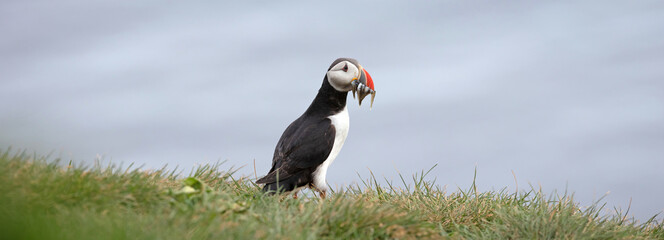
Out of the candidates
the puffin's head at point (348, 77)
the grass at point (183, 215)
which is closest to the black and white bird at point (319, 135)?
the puffin's head at point (348, 77)

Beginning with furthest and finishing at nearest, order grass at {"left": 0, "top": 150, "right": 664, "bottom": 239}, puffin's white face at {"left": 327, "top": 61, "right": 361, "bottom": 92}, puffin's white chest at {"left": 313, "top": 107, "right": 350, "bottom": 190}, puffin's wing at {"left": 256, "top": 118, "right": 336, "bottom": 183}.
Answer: puffin's white face at {"left": 327, "top": 61, "right": 361, "bottom": 92} → puffin's white chest at {"left": 313, "top": 107, "right": 350, "bottom": 190} → puffin's wing at {"left": 256, "top": 118, "right": 336, "bottom": 183} → grass at {"left": 0, "top": 150, "right": 664, "bottom": 239}

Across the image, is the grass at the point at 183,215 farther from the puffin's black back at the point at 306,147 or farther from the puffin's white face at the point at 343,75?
the puffin's white face at the point at 343,75

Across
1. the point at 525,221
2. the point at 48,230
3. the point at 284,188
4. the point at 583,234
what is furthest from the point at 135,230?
the point at 583,234

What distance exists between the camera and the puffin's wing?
26.0 ft

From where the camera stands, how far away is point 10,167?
18.5ft

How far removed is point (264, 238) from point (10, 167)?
2585mm

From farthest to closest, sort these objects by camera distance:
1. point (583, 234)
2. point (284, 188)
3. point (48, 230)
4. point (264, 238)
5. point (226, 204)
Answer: point (284, 188), point (583, 234), point (226, 204), point (264, 238), point (48, 230)

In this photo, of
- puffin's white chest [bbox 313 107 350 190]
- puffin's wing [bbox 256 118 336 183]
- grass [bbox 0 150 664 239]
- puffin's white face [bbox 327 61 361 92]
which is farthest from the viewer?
puffin's white face [bbox 327 61 361 92]

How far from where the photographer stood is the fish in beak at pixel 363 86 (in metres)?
8.30

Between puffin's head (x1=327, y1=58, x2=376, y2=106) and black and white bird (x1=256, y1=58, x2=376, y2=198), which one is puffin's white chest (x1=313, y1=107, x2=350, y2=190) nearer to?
black and white bird (x1=256, y1=58, x2=376, y2=198)

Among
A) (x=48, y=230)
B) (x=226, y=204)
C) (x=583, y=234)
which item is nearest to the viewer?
(x=48, y=230)

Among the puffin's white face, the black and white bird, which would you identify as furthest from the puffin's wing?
the puffin's white face

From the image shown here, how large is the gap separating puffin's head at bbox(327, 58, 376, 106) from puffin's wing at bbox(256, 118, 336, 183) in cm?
53

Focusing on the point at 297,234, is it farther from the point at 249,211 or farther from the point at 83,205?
the point at 83,205
